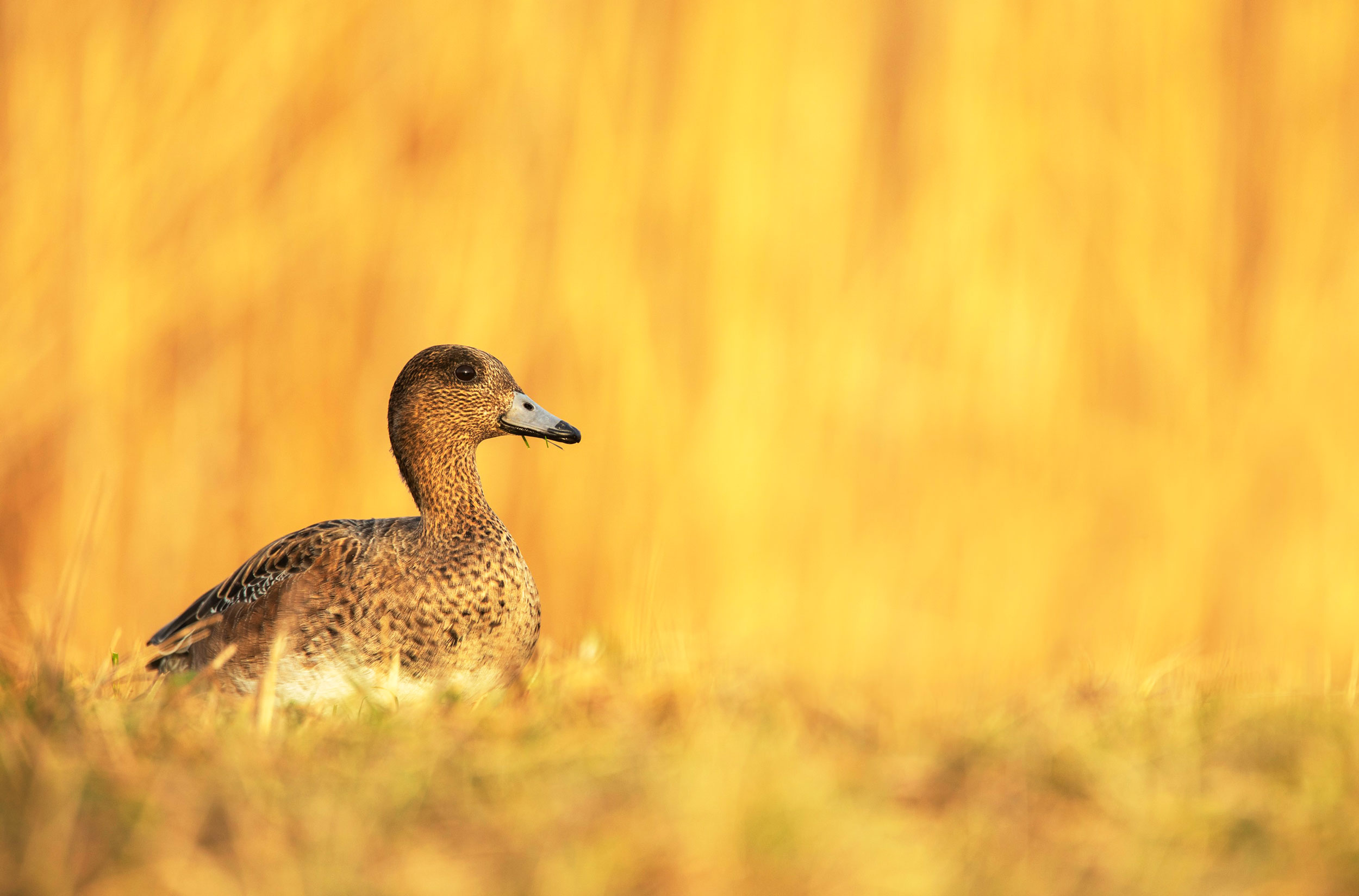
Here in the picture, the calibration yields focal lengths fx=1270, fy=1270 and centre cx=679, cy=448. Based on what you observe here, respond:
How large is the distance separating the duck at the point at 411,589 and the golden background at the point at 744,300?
1.81m

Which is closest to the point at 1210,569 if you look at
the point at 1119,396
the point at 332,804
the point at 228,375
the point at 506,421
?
the point at 1119,396

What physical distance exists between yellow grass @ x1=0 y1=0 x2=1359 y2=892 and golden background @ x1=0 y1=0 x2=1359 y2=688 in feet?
0.05

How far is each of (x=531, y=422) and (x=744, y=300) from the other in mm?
2247

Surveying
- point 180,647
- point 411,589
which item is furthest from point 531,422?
point 180,647

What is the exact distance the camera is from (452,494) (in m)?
3.09

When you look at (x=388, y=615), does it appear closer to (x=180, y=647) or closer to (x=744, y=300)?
(x=180, y=647)

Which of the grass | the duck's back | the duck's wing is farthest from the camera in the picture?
the duck's wing

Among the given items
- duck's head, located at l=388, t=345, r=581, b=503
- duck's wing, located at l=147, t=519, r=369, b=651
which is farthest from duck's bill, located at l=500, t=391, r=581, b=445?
duck's wing, located at l=147, t=519, r=369, b=651

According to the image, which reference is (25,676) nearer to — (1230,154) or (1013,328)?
(1013,328)

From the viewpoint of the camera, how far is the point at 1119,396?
5.35 meters

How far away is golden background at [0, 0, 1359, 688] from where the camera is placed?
4.87 meters

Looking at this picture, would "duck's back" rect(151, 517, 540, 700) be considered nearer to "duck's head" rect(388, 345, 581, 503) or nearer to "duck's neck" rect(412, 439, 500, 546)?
"duck's neck" rect(412, 439, 500, 546)

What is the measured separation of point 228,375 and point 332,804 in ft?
11.6

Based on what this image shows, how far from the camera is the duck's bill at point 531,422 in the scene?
9.88ft
